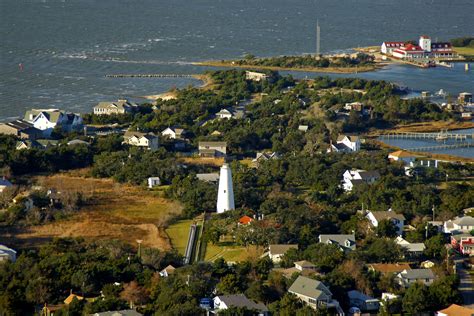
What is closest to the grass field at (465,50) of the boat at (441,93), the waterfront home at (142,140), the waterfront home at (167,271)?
the boat at (441,93)

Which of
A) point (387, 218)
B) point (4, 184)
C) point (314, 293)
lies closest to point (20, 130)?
point (4, 184)

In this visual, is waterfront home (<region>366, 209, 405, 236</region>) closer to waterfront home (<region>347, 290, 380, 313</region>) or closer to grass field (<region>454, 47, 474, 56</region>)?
waterfront home (<region>347, 290, 380, 313</region>)

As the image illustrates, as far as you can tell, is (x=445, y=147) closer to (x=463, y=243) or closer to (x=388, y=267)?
(x=463, y=243)

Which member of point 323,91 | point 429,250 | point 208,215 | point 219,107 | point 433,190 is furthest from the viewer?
point 323,91

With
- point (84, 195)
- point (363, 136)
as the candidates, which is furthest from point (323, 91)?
point (84, 195)

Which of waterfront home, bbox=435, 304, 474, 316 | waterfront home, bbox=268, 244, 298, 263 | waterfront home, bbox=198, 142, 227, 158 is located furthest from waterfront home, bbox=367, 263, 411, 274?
waterfront home, bbox=198, 142, 227, 158

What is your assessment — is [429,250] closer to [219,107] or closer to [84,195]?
[84,195]

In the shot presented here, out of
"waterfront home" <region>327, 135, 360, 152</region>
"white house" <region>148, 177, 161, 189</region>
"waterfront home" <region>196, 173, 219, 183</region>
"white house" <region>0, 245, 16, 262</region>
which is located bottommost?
"waterfront home" <region>327, 135, 360, 152</region>
